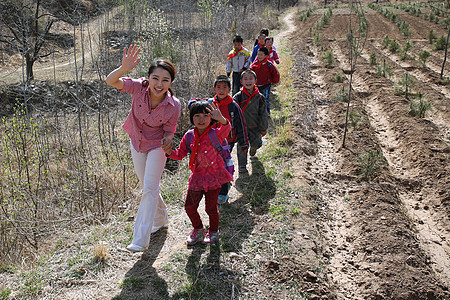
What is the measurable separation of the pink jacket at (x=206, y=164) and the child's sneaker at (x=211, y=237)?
533 mm

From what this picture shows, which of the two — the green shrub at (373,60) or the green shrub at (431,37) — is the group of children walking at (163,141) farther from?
the green shrub at (431,37)

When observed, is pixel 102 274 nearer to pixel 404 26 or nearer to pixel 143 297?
pixel 143 297

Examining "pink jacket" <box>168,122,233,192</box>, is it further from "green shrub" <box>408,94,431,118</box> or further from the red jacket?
"green shrub" <box>408,94,431,118</box>

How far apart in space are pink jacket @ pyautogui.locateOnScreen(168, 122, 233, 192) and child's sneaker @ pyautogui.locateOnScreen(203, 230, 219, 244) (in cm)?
53

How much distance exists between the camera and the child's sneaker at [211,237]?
3621 millimetres

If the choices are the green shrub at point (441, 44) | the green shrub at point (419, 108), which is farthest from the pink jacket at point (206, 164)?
the green shrub at point (441, 44)

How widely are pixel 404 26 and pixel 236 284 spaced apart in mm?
22043

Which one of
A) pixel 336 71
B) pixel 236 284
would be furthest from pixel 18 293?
pixel 336 71

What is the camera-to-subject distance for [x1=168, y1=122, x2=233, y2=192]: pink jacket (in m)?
3.40

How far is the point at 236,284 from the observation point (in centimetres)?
322

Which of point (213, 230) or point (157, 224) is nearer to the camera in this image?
point (213, 230)

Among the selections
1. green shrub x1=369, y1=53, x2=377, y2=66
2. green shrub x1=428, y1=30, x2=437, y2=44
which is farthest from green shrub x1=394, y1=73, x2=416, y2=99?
green shrub x1=428, y1=30, x2=437, y2=44

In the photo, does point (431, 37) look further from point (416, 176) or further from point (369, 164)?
point (369, 164)

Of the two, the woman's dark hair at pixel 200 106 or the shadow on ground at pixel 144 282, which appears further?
the woman's dark hair at pixel 200 106
